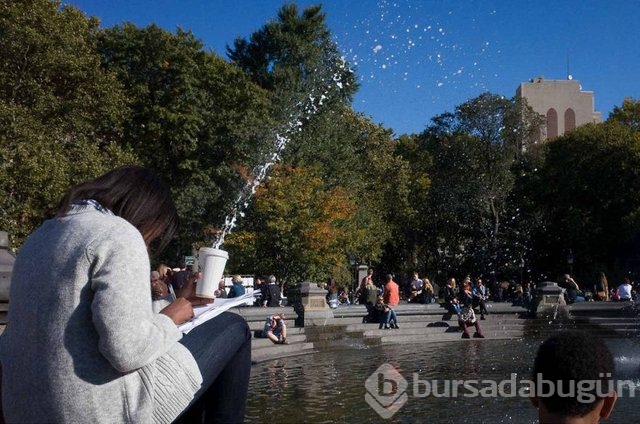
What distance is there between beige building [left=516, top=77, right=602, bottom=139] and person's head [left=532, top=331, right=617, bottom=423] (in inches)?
3428

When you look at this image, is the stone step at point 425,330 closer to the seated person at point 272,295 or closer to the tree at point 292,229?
the seated person at point 272,295

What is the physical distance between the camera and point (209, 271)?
3207 mm

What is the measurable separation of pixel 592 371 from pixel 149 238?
5.00ft

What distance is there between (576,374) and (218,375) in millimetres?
1202

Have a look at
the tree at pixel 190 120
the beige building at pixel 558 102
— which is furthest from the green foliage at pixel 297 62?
the beige building at pixel 558 102

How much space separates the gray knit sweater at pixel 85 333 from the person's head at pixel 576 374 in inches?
47.0

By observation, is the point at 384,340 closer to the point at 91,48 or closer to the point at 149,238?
the point at 149,238

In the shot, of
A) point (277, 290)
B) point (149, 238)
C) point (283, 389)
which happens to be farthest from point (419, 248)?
point (149, 238)

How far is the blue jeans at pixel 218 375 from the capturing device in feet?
9.29

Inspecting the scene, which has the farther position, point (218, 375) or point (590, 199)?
point (590, 199)

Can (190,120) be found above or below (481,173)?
below

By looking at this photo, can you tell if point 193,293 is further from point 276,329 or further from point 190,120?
point 190,120

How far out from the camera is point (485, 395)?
10.0 meters

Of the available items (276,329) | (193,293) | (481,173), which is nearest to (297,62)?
(481,173)
